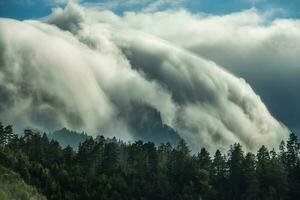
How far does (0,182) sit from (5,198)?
14.9m

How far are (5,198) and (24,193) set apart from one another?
1502cm

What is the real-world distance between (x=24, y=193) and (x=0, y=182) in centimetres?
861

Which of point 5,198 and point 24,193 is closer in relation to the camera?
point 5,198

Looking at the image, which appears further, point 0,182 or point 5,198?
point 0,182

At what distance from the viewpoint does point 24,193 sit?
7864 inches

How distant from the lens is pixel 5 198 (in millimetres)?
185000

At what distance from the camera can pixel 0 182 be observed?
19875 centimetres
